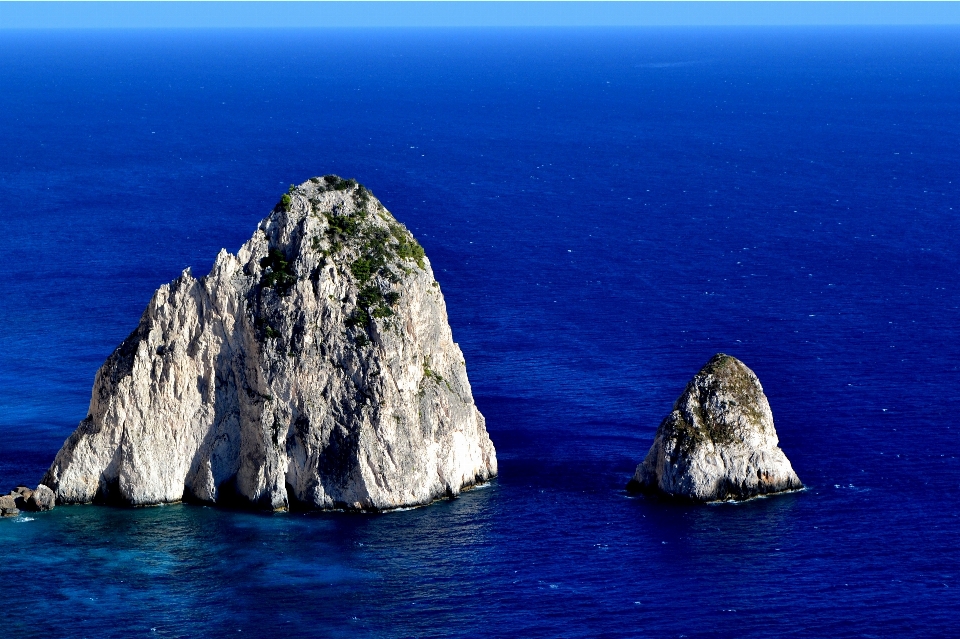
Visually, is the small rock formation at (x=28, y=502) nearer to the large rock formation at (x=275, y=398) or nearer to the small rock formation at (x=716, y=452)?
the large rock formation at (x=275, y=398)

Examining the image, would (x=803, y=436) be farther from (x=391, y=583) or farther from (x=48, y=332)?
(x=48, y=332)

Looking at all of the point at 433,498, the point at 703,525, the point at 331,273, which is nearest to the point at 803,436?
the point at 703,525

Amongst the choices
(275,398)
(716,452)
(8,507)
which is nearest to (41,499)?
(8,507)

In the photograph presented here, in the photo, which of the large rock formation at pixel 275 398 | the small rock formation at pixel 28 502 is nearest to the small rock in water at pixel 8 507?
the small rock formation at pixel 28 502

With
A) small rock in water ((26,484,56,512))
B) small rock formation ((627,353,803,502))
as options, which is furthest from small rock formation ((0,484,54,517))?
small rock formation ((627,353,803,502))

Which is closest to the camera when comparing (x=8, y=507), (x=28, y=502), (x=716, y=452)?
(x=8, y=507)

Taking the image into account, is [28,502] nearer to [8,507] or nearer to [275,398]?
[8,507]

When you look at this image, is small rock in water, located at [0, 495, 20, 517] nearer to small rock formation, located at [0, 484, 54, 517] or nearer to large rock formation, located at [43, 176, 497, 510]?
small rock formation, located at [0, 484, 54, 517]
